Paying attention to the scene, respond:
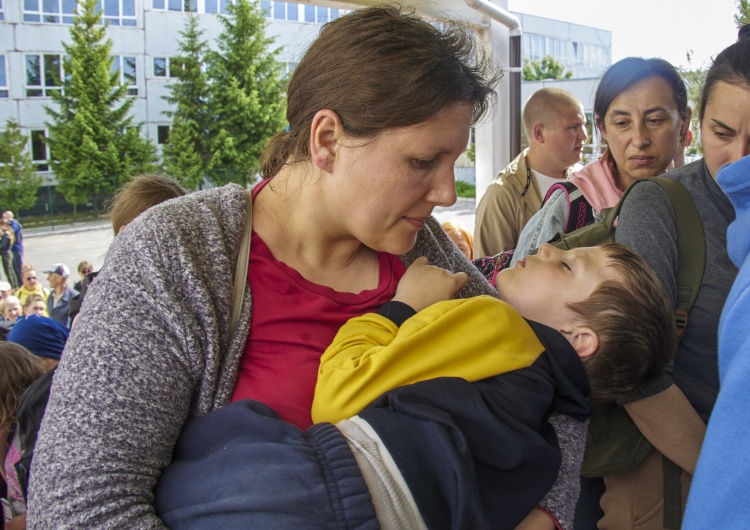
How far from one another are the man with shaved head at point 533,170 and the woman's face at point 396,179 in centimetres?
242

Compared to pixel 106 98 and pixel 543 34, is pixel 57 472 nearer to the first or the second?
pixel 106 98

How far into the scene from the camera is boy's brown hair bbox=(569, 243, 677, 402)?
1.57 metres

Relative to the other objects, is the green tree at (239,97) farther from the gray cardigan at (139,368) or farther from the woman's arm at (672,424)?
the gray cardigan at (139,368)

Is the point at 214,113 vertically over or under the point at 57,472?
over

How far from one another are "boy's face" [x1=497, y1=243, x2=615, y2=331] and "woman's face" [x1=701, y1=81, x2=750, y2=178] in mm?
528

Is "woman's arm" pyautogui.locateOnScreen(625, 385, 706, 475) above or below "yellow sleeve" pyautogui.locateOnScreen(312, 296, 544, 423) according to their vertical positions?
below

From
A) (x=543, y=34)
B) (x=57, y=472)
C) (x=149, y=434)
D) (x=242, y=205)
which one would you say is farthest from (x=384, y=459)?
(x=543, y=34)

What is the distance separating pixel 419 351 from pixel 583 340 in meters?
0.50

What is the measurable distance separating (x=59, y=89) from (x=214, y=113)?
5.69 m

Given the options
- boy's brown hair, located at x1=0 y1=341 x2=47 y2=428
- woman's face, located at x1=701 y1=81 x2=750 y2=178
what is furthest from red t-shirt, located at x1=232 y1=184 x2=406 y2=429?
boy's brown hair, located at x1=0 y1=341 x2=47 y2=428

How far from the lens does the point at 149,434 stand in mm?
1098

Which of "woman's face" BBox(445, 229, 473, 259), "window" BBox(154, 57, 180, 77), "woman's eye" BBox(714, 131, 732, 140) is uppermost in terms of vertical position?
"window" BBox(154, 57, 180, 77)

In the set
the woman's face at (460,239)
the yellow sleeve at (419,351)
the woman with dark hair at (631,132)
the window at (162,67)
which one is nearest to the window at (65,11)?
the window at (162,67)

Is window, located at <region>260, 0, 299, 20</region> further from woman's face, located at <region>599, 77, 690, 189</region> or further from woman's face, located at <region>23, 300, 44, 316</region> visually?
woman's face, located at <region>599, 77, 690, 189</region>
